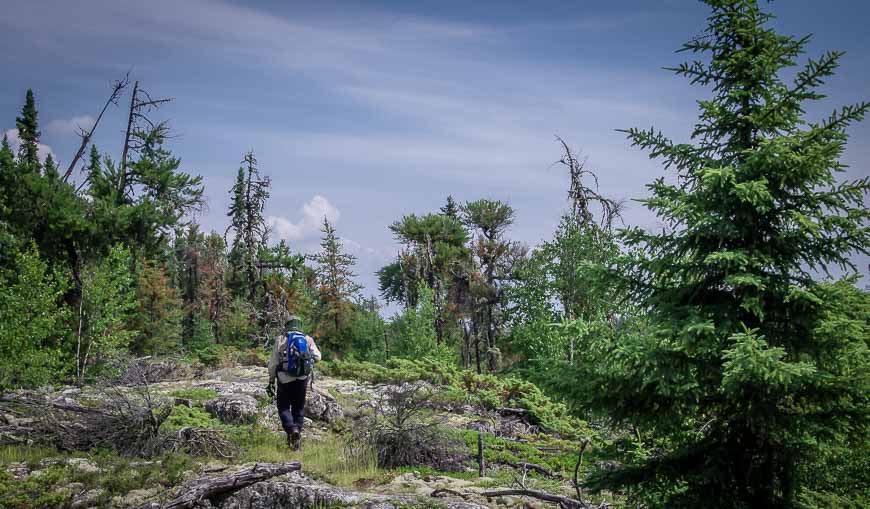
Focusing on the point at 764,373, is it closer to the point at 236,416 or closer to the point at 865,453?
the point at 865,453

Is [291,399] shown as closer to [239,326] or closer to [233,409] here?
[233,409]

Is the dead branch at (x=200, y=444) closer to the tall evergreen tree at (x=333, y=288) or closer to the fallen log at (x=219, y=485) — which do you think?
the fallen log at (x=219, y=485)

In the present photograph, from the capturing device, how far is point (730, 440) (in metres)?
6.04

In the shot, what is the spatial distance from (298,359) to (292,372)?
10.5 inches

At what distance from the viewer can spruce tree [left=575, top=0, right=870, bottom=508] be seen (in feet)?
17.6

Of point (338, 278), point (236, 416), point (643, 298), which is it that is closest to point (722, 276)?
point (643, 298)

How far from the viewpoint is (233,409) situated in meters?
12.1

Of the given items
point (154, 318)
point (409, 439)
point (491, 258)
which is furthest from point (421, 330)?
point (409, 439)

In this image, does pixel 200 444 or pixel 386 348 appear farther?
pixel 386 348

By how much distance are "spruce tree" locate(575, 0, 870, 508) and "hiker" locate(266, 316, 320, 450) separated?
542cm

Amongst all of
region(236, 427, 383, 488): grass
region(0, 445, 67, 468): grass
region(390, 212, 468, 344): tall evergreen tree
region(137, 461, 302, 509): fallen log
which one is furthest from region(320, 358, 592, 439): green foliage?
region(390, 212, 468, 344): tall evergreen tree

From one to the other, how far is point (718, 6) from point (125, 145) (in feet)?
92.2

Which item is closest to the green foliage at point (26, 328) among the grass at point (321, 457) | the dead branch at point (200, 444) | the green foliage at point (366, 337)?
the dead branch at point (200, 444)

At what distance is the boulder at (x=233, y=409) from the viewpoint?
1194 cm
